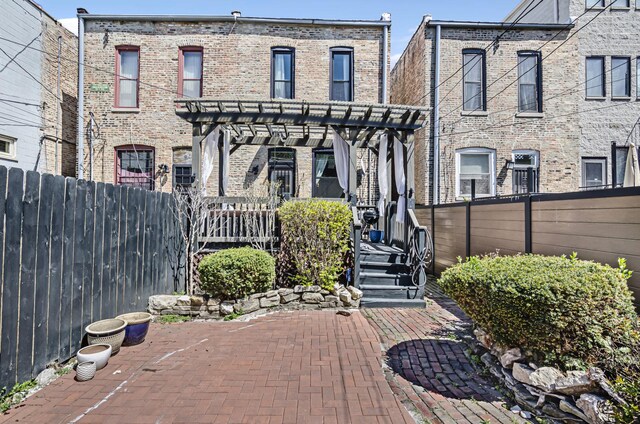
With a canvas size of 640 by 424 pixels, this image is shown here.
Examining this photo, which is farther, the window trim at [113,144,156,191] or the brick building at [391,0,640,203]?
the brick building at [391,0,640,203]

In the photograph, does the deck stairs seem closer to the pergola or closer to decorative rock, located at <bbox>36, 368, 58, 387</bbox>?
the pergola

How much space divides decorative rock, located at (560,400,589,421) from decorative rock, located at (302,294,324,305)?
3733 mm

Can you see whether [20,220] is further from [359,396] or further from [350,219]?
[350,219]

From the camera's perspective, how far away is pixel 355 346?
428 cm

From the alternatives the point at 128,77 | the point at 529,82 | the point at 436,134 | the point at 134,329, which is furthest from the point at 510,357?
the point at 128,77

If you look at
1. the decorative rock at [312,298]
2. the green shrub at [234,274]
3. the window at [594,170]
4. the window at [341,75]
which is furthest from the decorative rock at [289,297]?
the window at [594,170]

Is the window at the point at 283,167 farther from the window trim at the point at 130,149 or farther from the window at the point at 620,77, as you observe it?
the window at the point at 620,77

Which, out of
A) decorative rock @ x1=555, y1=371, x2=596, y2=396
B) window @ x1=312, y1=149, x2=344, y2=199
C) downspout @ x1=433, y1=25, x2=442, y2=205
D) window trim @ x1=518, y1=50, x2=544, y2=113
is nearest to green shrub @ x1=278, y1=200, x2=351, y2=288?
decorative rock @ x1=555, y1=371, x2=596, y2=396

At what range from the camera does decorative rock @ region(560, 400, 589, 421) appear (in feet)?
8.38

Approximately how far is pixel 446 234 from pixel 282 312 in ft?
14.6

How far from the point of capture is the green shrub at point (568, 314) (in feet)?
8.95

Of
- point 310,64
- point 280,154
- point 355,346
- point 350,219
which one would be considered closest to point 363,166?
point 280,154

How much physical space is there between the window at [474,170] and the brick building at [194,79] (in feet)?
9.62

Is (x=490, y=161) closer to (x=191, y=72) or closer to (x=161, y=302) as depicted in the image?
Answer: (x=191, y=72)
